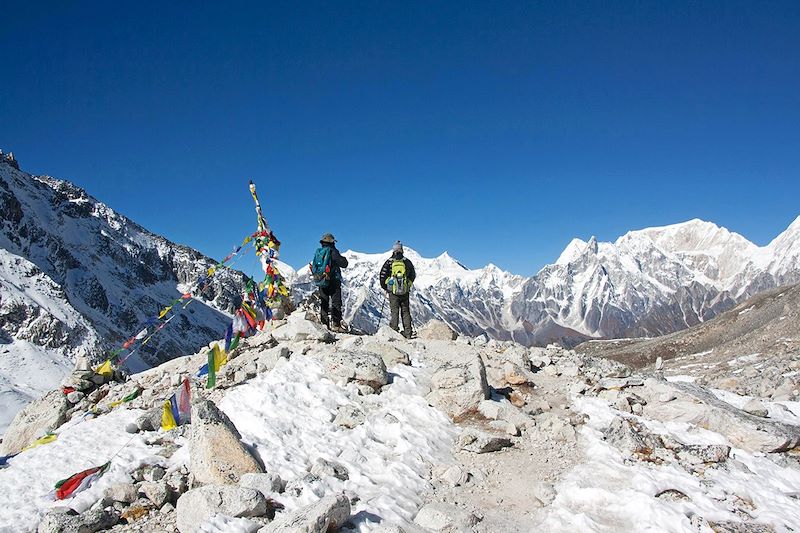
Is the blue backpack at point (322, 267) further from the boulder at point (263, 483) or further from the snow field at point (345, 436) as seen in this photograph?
the boulder at point (263, 483)

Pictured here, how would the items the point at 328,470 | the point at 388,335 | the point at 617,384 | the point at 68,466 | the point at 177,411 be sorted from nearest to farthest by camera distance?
the point at 328,470, the point at 68,466, the point at 177,411, the point at 617,384, the point at 388,335

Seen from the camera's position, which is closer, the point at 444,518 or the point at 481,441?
the point at 444,518

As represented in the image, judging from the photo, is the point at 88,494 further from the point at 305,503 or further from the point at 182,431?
the point at 305,503

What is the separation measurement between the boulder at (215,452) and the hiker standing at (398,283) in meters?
10.9

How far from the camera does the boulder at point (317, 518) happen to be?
23.5ft

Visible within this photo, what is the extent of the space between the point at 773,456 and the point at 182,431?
13442mm

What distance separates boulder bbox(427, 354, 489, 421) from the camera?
12.7 metres

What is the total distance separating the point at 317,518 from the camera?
728 cm

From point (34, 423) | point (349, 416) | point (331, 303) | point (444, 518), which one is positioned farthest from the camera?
point (331, 303)

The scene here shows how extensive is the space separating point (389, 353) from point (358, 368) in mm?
2265

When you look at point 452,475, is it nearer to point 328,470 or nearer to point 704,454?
point 328,470

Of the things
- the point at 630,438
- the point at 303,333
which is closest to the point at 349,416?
the point at 303,333

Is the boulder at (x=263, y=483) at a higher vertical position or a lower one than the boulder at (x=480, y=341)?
lower

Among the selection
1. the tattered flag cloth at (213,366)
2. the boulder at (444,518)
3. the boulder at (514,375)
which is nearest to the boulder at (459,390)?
the boulder at (514,375)
